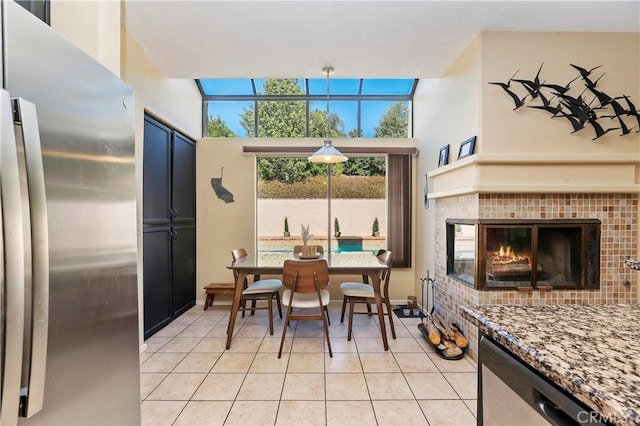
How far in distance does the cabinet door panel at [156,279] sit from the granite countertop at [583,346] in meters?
3.02

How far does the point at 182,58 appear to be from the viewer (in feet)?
9.70

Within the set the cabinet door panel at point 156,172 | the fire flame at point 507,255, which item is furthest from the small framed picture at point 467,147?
the cabinet door panel at point 156,172

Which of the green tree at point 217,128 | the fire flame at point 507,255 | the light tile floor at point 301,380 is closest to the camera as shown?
the light tile floor at point 301,380

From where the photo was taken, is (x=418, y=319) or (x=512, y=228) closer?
(x=512, y=228)

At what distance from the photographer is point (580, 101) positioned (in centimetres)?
238

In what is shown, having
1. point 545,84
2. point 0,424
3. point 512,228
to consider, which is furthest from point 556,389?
point 545,84

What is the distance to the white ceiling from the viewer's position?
2.21 m

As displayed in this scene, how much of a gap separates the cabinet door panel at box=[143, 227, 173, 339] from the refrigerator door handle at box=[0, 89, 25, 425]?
2.48 metres

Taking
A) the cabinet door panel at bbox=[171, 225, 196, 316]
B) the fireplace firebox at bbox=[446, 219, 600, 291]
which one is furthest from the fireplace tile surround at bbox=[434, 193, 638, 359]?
the cabinet door panel at bbox=[171, 225, 196, 316]

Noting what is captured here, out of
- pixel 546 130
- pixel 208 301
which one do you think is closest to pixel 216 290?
pixel 208 301

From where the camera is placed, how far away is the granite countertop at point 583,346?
59 cm

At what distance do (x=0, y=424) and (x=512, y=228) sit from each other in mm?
2993

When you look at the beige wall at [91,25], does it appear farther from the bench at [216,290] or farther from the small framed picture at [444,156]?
the bench at [216,290]

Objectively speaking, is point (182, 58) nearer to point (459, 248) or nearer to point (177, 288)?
point (177, 288)
